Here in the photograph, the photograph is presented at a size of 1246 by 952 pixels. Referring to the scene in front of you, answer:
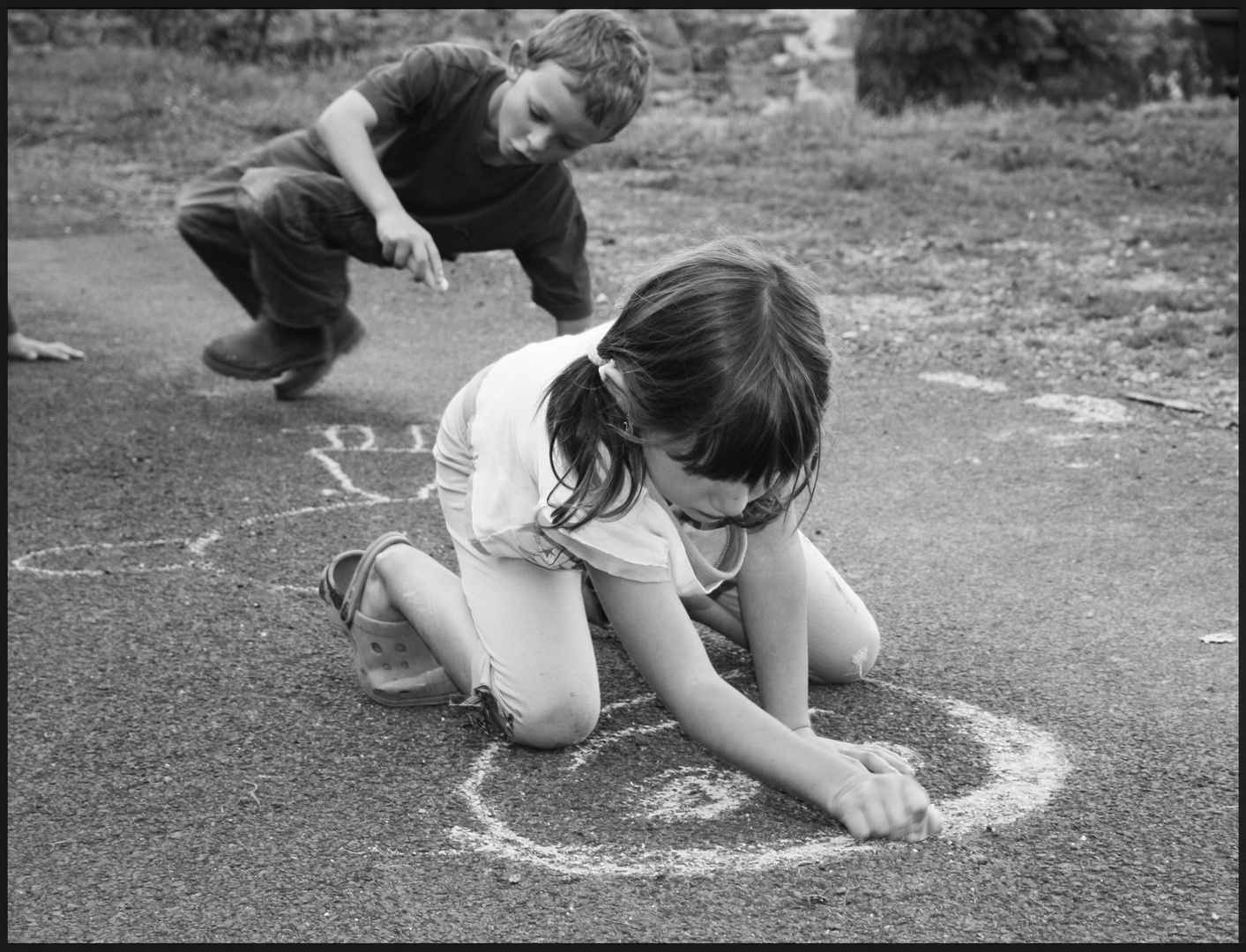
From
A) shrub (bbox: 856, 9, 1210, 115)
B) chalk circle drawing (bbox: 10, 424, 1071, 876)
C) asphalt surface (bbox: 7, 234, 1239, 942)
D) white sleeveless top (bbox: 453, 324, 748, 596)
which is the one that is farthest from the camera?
shrub (bbox: 856, 9, 1210, 115)

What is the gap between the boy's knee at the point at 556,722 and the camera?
7.34 feet

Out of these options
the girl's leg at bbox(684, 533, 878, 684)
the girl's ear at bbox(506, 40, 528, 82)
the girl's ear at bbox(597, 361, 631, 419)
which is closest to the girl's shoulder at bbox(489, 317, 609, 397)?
the girl's ear at bbox(597, 361, 631, 419)

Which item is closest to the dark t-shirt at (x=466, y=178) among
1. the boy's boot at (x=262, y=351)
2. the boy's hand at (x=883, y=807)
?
the boy's boot at (x=262, y=351)

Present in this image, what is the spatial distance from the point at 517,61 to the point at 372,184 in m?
0.50

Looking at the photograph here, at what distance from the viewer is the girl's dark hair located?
1.85m

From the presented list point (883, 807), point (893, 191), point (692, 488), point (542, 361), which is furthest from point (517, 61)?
point (893, 191)

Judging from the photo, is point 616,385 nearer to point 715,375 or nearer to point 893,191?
point 715,375

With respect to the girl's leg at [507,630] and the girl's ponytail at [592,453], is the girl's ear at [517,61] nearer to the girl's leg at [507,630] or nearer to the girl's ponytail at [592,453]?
the girl's leg at [507,630]

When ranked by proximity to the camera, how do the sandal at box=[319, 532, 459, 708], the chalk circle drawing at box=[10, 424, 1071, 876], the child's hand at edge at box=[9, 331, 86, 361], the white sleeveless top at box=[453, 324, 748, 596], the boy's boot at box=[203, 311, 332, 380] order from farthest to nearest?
the child's hand at edge at box=[9, 331, 86, 361] → the boy's boot at box=[203, 311, 332, 380] → the sandal at box=[319, 532, 459, 708] → the white sleeveless top at box=[453, 324, 748, 596] → the chalk circle drawing at box=[10, 424, 1071, 876]

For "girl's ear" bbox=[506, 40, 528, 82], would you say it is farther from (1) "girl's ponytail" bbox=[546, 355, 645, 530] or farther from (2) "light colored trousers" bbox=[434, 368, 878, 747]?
(1) "girl's ponytail" bbox=[546, 355, 645, 530]

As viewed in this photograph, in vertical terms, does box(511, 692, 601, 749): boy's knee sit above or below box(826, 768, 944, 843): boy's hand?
below

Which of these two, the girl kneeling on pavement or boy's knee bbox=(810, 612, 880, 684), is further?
boy's knee bbox=(810, 612, 880, 684)

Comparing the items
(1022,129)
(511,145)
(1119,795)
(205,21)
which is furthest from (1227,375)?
(205,21)

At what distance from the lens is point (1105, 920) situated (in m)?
1.78
